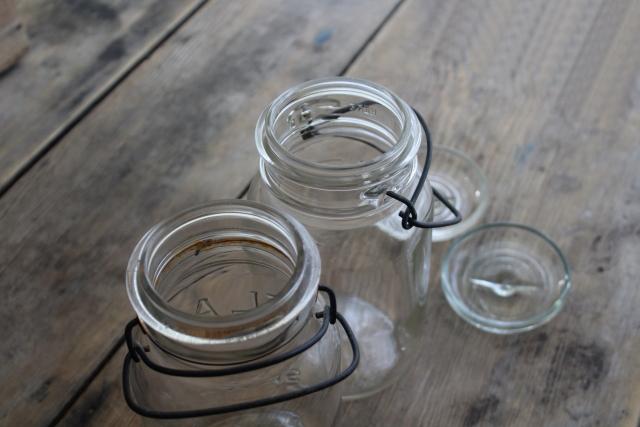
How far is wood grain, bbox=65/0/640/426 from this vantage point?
617mm

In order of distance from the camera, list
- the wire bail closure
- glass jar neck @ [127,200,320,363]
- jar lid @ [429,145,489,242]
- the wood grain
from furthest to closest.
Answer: jar lid @ [429,145,489,242]
the wood grain
the wire bail closure
glass jar neck @ [127,200,320,363]

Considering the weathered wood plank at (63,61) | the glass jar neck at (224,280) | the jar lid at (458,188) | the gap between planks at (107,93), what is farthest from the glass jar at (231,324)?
the weathered wood plank at (63,61)

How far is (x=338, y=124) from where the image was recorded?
56cm

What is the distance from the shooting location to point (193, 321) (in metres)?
0.40

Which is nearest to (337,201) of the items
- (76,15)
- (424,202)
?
(424,202)

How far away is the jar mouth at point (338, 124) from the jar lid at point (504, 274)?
0.19m

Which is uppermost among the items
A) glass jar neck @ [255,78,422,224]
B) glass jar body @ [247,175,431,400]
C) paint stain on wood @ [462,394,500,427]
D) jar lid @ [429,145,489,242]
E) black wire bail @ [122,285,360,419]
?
glass jar neck @ [255,78,422,224]

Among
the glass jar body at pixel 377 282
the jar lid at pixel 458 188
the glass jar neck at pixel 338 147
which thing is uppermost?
the glass jar neck at pixel 338 147

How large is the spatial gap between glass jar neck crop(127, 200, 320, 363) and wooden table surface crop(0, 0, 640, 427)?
16 centimetres

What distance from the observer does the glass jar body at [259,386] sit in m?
0.46

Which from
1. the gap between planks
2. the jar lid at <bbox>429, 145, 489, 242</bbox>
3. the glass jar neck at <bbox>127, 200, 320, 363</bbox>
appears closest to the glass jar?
the glass jar neck at <bbox>127, 200, 320, 363</bbox>

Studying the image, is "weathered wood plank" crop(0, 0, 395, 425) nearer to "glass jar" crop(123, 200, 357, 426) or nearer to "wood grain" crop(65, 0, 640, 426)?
"wood grain" crop(65, 0, 640, 426)

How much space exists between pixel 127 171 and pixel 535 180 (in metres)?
0.42

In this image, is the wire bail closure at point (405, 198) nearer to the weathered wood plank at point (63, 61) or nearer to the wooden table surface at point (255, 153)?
the wooden table surface at point (255, 153)
